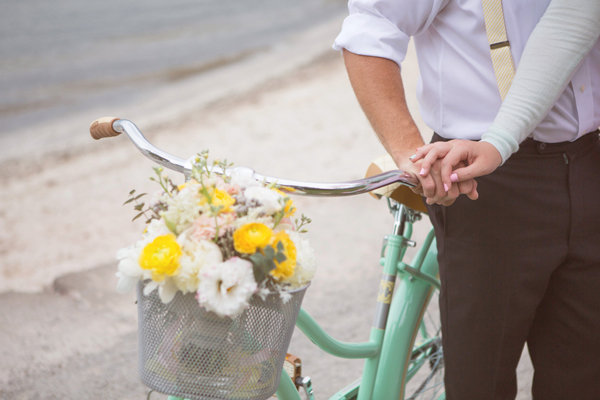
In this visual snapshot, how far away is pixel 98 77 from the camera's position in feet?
38.3

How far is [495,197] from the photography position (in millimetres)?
1751

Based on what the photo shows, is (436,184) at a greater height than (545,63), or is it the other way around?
(545,63)

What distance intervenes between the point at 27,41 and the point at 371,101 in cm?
1409

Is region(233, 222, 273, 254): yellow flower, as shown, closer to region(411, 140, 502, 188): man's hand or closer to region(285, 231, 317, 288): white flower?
region(285, 231, 317, 288): white flower

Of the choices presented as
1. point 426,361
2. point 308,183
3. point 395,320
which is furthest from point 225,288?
point 426,361

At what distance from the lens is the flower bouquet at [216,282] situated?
1202mm

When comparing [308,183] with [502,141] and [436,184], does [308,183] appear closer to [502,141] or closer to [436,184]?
[436,184]

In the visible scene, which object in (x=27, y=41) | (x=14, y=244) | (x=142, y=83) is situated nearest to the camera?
(x=14, y=244)

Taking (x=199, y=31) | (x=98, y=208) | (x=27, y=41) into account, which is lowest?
(x=98, y=208)

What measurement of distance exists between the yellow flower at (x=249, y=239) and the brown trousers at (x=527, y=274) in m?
0.72

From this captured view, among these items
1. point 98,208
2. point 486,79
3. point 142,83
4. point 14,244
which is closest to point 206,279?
Answer: point 486,79

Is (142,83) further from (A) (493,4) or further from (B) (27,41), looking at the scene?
(A) (493,4)

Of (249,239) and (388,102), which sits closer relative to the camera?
(249,239)

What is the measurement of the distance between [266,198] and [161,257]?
21 centimetres
